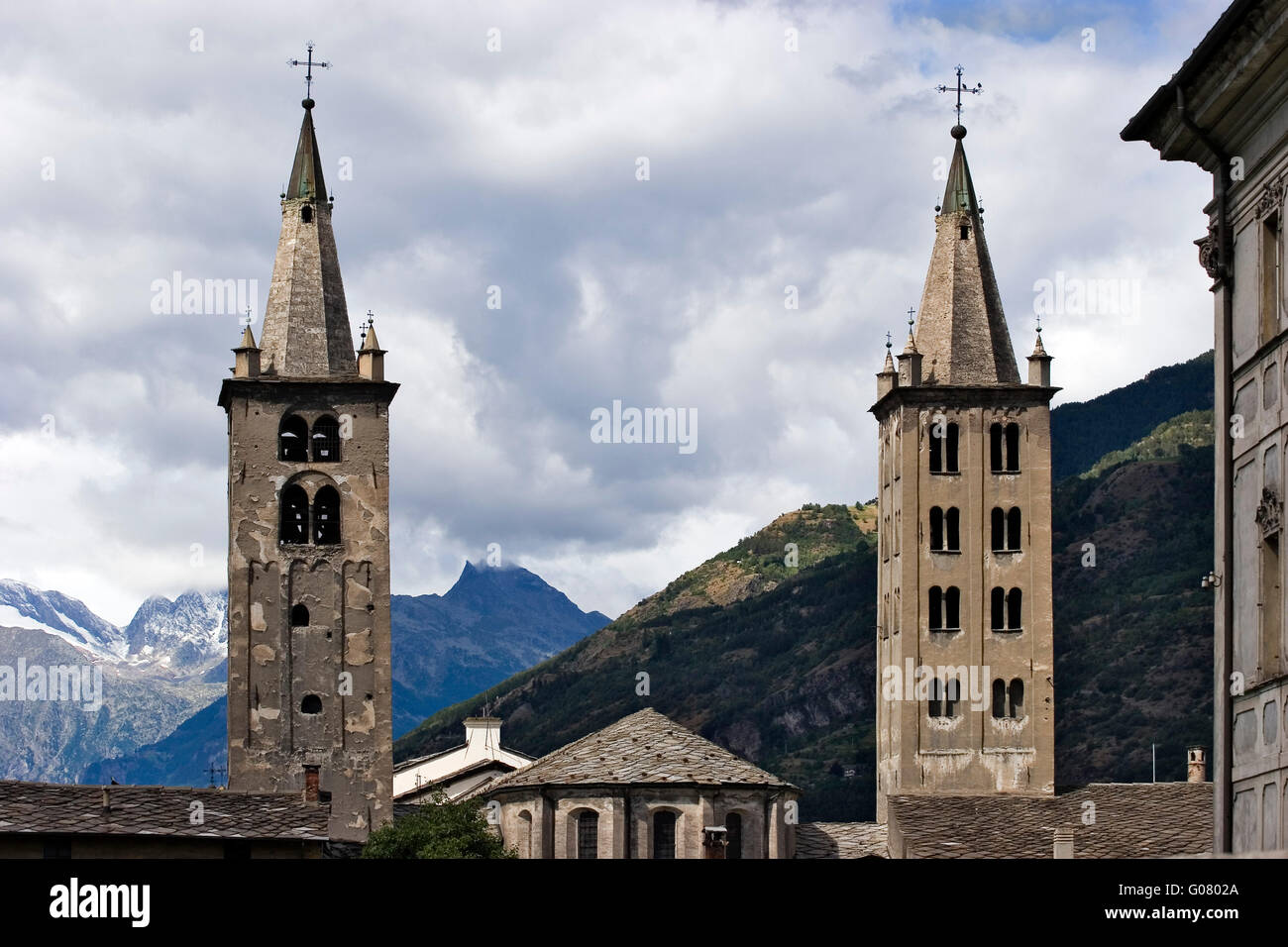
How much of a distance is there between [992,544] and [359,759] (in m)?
22.9

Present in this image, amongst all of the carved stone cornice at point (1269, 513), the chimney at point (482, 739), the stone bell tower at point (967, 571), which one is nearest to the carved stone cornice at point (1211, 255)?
the carved stone cornice at point (1269, 513)

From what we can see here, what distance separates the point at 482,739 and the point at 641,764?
3009cm

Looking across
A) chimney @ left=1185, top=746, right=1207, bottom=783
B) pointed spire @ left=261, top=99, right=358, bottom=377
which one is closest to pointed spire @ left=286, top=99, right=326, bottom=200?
pointed spire @ left=261, top=99, right=358, bottom=377

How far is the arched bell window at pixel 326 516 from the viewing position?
74.1m

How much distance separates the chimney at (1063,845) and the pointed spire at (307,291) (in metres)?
27.2

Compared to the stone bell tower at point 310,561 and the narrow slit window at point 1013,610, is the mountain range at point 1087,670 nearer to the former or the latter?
the narrow slit window at point 1013,610

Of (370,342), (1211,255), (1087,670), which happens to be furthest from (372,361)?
(1087,670)

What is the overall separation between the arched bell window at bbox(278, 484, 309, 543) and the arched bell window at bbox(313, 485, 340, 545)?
11.4 inches

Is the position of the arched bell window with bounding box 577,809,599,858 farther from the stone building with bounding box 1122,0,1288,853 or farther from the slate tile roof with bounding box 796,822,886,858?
the stone building with bounding box 1122,0,1288,853

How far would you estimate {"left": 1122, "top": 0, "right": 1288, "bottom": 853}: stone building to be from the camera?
26.2 metres

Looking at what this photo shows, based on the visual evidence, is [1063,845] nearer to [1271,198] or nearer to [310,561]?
[310,561]

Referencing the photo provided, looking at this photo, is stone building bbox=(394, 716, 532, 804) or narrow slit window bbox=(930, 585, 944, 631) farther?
stone building bbox=(394, 716, 532, 804)
